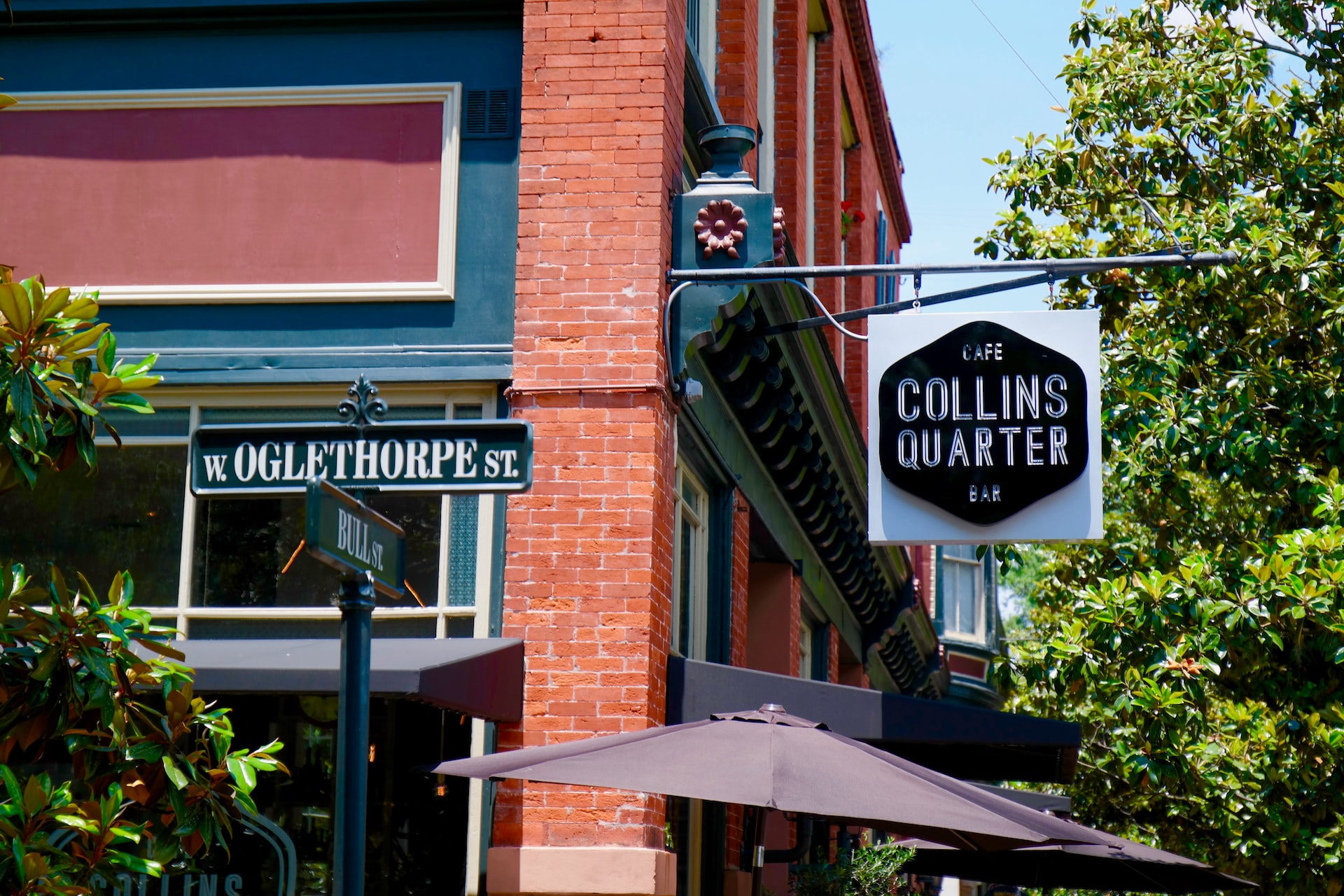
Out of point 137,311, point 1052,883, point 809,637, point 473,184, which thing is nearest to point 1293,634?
point 1052,883

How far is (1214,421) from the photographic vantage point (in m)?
12.5

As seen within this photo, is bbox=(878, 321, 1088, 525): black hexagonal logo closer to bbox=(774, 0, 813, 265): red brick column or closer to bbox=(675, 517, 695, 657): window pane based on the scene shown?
bbox=(675, 517, 695, 657): window pane

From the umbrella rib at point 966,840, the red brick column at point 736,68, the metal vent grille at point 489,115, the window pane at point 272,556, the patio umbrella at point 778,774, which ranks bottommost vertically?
the umbrella rib at point 966,840

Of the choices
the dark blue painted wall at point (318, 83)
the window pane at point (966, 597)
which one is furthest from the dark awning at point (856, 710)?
the window pane at point (966, 597)

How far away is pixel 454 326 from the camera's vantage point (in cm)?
887

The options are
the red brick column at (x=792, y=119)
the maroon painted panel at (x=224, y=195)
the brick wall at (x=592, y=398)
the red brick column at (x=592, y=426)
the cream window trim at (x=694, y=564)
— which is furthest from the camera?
the red brick column at (x=792, y=119)

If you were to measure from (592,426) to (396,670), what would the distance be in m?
2.00

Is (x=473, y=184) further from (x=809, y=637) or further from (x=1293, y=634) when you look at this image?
(x=809, y=637)

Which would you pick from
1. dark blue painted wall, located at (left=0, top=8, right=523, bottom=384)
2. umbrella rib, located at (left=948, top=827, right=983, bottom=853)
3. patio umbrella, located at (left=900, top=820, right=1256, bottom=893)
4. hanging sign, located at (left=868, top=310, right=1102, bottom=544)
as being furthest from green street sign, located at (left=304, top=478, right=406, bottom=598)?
patio umbrella, located at (left=900, top=820, right=1256, bottom=893)

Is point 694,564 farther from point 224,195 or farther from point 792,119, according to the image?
point 792,119

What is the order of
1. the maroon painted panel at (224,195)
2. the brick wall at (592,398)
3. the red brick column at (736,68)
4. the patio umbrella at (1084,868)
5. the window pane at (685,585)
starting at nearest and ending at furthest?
the brick wall at (592,398) → the maroon painted panel at (224,195) → the patio umbrella at (1084,868) → the window pane at (685,585) → the red brick column at (736,68)

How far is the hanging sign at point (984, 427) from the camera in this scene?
9.15 m

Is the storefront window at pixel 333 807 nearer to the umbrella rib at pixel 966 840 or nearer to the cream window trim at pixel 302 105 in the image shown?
the cream window trim at pixel 302 105

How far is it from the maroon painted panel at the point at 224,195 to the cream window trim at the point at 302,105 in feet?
0.15
